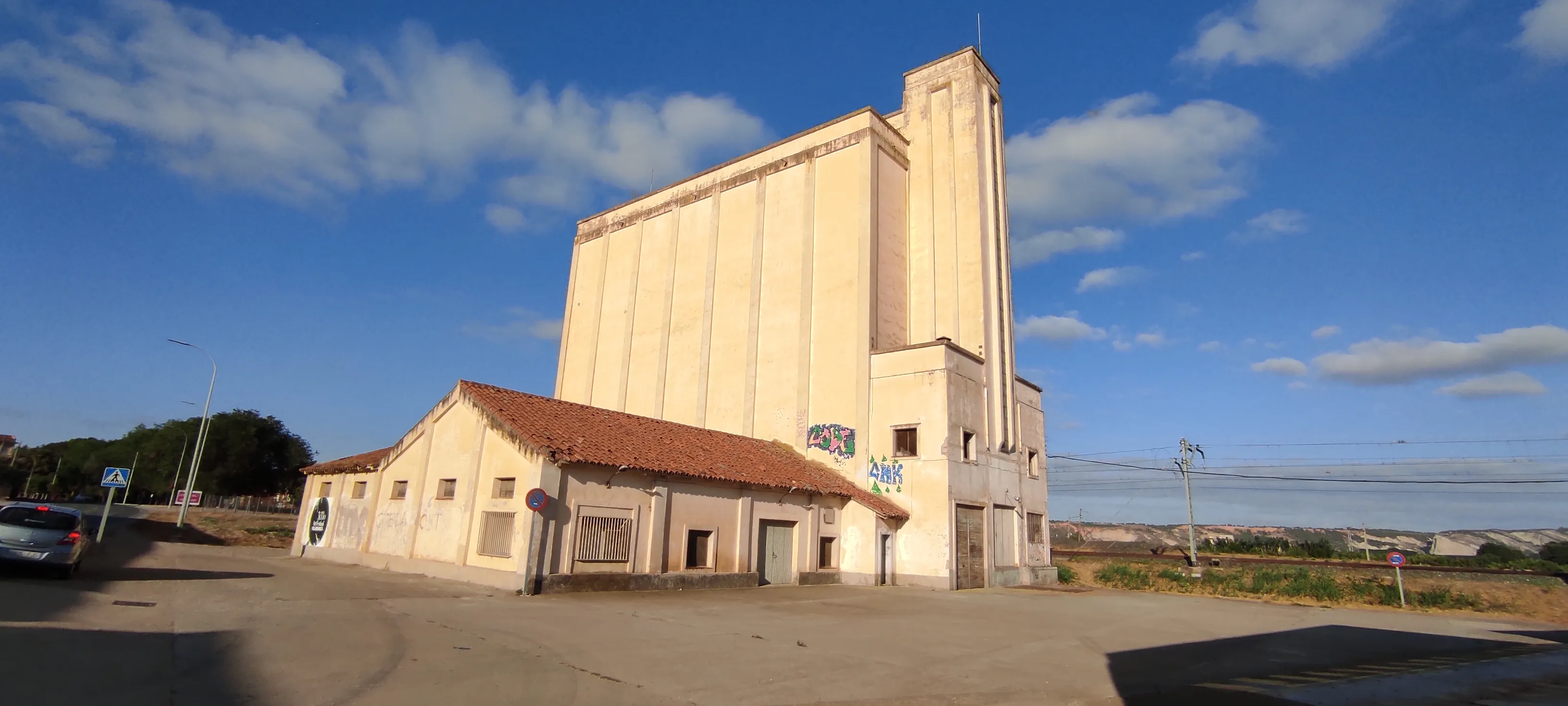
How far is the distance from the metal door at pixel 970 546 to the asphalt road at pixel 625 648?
20.9 feet

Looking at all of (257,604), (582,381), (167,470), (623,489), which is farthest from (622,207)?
(167,470)

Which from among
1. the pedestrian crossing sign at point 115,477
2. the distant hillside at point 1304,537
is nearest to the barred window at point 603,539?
the pedestrian crossing sign at point 115,477

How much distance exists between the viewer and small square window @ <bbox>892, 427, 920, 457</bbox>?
2508 centimetres

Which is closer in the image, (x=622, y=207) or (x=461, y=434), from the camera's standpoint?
(x=461, y=434)

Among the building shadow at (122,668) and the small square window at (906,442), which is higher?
the small square window at (906,442)

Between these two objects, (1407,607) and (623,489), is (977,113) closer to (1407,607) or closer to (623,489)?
(623,489)

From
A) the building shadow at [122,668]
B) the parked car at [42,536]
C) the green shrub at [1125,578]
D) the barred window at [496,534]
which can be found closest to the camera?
the building shadow at [122,668]

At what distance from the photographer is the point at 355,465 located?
2458 centimetres

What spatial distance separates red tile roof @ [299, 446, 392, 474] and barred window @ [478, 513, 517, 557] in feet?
22.4

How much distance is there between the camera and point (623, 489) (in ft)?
61.2

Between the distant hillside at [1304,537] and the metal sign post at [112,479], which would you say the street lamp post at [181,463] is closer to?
the metal sign post at [112,479]

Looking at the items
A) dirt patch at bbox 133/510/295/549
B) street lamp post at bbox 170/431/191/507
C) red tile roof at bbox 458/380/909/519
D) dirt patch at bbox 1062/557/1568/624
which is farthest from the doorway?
street lamp post at bbox 170/431/191/507

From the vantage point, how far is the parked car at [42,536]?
13.2 meters

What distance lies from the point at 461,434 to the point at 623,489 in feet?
16.2
